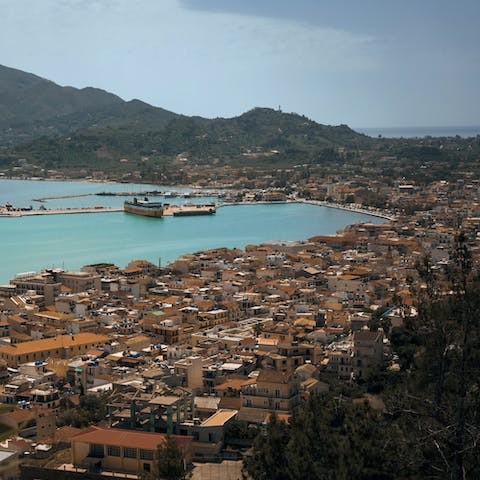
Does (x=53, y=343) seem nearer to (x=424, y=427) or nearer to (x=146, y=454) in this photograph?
(x=146, y=454)

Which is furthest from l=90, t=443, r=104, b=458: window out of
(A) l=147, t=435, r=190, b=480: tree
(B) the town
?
(A) l=147, t=435, r=190, b=480: tree

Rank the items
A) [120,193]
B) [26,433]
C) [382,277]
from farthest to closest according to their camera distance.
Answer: [120,193]
[382,277]
[26,433]

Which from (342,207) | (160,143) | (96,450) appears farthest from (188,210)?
(160,143)

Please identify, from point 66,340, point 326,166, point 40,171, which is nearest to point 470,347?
point 66,340

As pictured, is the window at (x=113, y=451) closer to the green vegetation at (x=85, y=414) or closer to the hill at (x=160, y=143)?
the green vegetation at (x=85, y=414)

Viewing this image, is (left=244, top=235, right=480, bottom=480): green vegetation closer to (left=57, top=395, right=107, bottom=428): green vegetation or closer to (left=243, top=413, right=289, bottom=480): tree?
(left=243, top=413, right=289, bottom=480): tree

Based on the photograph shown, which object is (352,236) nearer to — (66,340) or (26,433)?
(66,340)
